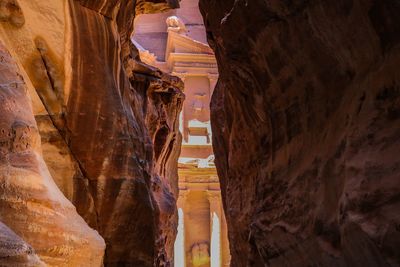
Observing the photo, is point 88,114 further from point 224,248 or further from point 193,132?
point 193,132

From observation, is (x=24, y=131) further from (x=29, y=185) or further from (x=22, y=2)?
(x=22, y=2)

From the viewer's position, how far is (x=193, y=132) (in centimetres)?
2181

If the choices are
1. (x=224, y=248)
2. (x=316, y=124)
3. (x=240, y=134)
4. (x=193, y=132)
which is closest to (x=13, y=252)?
(x=316, y=124)

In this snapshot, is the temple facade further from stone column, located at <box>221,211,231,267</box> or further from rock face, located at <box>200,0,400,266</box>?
rock face, located at <box>200,0,400,266</box>

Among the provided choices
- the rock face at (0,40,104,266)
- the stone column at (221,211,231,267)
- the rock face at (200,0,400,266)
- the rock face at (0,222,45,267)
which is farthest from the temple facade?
the rock face at (0,222,45,267)

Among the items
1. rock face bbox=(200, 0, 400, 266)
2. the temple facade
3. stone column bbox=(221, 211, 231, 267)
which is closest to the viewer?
→ rock face bbox=(200, 0, 400, 266)

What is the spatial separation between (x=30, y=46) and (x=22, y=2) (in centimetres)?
59

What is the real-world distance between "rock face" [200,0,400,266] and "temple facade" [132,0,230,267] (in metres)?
14.0

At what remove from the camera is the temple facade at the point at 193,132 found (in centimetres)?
2025

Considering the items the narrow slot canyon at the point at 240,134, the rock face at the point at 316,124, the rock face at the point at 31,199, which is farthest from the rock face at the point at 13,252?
the rock face at the point at 316,124

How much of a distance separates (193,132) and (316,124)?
692 inches

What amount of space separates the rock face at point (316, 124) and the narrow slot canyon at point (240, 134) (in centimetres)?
1

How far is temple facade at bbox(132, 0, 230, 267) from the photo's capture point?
797 inches

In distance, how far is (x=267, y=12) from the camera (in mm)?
4598
